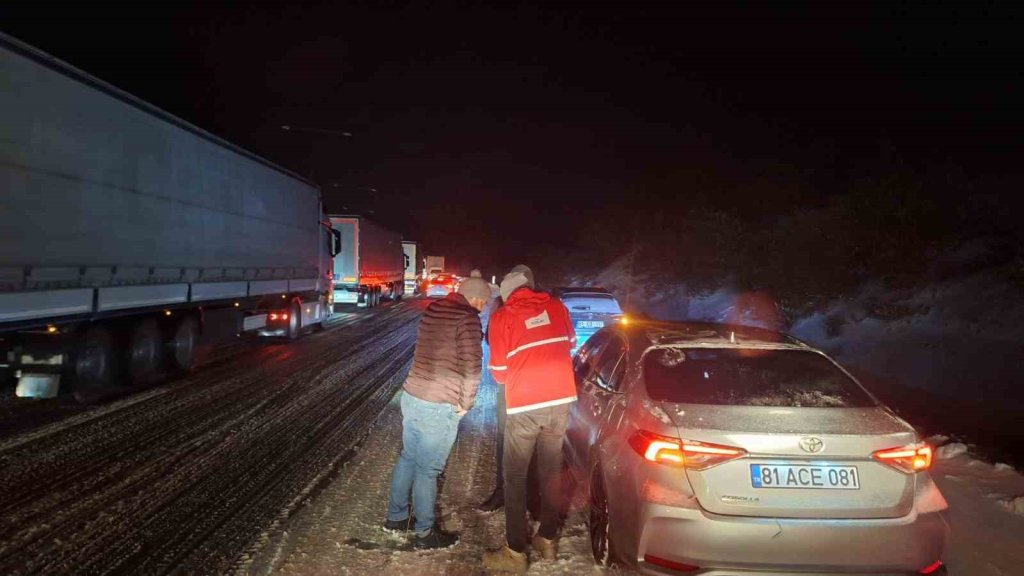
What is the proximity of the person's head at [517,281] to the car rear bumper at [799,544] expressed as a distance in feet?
5.77

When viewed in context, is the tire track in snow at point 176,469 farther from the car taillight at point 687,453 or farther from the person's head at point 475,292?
the car taillight at point 687,453

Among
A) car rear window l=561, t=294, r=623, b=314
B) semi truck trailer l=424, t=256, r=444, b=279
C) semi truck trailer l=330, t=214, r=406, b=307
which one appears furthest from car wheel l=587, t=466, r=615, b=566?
semi truck trailer l=424, t=256, r=444, b=279

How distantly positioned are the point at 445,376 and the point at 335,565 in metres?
1.31

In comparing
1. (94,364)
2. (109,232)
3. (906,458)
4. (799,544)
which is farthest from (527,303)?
(94,364)

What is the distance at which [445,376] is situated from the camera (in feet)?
13.6

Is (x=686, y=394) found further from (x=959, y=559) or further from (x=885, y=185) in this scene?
(x=885, y=185)

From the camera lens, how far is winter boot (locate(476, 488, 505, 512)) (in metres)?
Result: 5.04

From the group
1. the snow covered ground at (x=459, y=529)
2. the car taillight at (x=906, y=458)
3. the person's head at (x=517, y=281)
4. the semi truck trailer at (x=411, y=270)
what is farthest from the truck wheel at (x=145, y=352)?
the semi truck trailer at (x=411, y=270)

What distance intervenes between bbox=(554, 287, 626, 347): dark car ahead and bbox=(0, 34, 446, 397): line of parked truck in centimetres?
636

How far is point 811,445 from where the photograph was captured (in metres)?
3.26

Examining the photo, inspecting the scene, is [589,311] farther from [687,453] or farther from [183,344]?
[687,453]

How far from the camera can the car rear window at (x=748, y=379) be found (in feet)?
12.0

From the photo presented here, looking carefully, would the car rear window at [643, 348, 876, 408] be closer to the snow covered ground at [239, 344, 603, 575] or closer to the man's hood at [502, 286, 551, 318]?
the man's hood at [502, 286, 551, 318]

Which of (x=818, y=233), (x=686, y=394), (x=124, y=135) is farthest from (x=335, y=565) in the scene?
(x=818, y=233)
